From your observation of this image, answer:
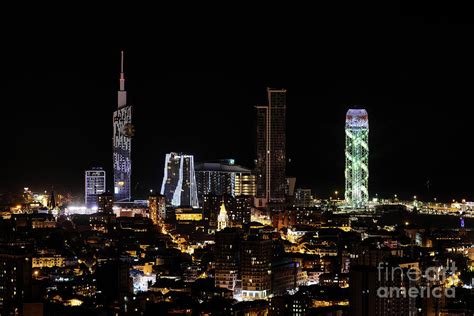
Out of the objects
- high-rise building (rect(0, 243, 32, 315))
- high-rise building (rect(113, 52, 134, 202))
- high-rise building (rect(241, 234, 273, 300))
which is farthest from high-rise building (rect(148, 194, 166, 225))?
high-rise building (rect(0, 243, 32, 315))

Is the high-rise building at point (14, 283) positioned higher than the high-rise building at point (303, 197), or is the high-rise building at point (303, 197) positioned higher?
the high-rise building at point (303, 197)

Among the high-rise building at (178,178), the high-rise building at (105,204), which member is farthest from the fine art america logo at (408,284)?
the high-rise building at (178,178)

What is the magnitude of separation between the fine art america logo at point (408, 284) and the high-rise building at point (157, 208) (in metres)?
11.0

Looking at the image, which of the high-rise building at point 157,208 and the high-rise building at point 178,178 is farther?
the high-rise building at point 178,178

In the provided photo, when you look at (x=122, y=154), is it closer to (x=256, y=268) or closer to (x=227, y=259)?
(x=227, y=259)

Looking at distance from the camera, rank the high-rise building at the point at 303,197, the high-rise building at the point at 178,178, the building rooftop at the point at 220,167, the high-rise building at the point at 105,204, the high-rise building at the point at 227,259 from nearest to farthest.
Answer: the high-rise building at the point at 227,259, the high-rise building at the point at 105,204, the high-rise building at the point at 178,178, the high-rise building at the point at 303,197, the building rooftop at the point at 220,167

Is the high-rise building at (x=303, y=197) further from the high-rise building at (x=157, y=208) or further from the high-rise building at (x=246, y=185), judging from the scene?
the high-rise building at (x=157, y=208)

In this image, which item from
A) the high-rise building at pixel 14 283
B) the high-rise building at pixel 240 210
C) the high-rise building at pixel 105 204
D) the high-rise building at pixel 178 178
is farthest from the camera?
the high-rise building at pixel 178 178

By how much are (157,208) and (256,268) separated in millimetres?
8478

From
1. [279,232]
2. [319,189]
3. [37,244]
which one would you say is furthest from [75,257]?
[319,189]

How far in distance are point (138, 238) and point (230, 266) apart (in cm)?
449

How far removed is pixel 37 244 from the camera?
19.1 metres

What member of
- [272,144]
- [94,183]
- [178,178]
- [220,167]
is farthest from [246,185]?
[94,183]

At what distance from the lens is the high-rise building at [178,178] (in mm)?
29391
